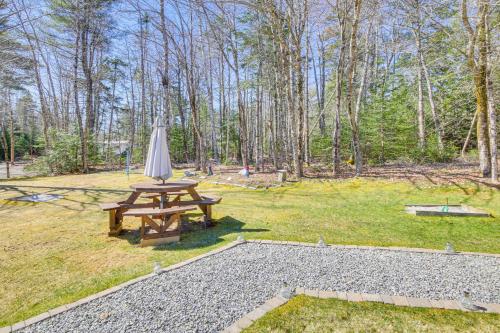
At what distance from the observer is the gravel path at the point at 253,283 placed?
2432 mm

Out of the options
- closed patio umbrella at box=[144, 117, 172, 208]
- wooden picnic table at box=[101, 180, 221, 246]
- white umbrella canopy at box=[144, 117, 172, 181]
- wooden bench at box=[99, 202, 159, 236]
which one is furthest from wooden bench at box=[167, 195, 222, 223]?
wooden bench at box=[99, 202, 159, 236]

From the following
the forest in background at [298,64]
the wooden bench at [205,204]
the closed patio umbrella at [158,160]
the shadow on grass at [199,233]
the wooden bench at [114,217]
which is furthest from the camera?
the forest in background at [298,64]

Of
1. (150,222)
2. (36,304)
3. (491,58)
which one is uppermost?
(491,58)

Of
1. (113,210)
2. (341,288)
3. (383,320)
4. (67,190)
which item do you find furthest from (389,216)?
(67,190)

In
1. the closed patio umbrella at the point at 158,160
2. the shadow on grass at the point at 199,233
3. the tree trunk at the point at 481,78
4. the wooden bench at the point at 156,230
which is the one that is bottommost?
the shadow on grass at the point at 199,233

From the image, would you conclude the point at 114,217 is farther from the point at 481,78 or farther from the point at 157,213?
the point at 481,78

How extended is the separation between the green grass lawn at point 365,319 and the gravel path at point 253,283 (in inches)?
11.3

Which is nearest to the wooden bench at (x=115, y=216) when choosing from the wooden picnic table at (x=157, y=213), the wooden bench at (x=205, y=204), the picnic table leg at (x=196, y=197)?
the wooden picnic table at (x=157, y=213)

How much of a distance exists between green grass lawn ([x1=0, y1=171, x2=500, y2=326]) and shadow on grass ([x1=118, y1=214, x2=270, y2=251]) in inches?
0.7

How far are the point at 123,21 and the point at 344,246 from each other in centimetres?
1763

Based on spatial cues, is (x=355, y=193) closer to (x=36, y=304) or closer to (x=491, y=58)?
(x=491, y=58)

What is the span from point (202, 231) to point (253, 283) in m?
2.26

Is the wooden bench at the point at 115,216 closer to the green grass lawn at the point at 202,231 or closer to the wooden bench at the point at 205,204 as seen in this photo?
the green grass lawn at the point at 202,231

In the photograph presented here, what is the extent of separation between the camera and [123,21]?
52.1 feet
